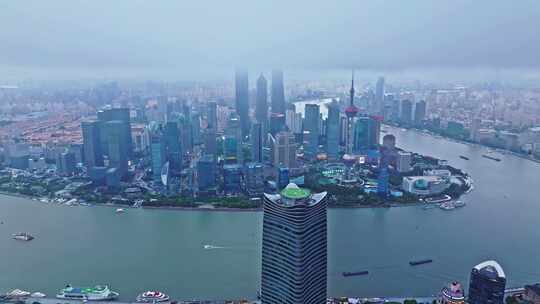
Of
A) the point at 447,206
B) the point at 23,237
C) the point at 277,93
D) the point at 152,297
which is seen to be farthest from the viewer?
the point at 277,93

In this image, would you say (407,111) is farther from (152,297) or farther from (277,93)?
(152,297)

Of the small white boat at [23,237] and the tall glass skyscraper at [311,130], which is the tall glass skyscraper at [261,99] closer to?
the tall glass skyscraper at [311,130]

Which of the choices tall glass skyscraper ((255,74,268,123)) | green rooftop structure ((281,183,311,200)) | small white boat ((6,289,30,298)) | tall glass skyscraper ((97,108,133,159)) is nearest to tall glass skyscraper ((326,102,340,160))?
tall glass skyscraper ((255,74,268,123))

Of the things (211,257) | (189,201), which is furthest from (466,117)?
(211,257)

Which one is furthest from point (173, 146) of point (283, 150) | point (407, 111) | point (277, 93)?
point (407, 111)

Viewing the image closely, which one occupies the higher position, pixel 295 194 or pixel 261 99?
pixel 261 99

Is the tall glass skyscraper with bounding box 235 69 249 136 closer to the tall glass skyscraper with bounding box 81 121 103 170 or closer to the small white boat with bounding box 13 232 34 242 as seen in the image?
the tall glass skyscraper with bounding box 81 121 103 170

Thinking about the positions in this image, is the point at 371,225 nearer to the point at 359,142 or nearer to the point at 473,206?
the point at 473,206

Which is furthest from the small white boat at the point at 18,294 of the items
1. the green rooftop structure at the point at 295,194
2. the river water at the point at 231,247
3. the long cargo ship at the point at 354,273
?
the long cargo ship at the point at 354,273
